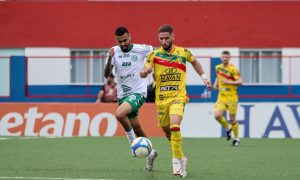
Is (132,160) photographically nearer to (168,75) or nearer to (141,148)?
(168,75)

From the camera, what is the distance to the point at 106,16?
33.5 m

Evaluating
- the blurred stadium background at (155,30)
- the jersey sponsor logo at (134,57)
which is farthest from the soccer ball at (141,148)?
the blurred stadium background at (155,30)

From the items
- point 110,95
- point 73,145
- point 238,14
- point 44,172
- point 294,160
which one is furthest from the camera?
point 238,14

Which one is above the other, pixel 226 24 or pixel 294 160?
pixel 226 24

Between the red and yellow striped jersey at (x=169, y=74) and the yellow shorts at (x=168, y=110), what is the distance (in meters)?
0.06

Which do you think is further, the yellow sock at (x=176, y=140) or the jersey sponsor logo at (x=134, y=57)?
the jersey sponsor logo at (x=134, y=57)

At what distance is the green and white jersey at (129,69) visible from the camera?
46.1ft

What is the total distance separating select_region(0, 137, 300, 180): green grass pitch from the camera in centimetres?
1262

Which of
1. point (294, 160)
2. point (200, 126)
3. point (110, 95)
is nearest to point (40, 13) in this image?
point (110, 95)

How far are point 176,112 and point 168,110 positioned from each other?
280mm

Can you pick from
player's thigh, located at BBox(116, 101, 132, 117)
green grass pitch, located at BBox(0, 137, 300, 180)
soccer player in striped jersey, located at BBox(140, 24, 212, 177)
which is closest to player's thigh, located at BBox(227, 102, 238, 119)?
green grass pitch, located at BBox(0, 137, 300, 180)

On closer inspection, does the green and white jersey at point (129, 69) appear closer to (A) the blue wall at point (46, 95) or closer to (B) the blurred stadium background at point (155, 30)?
(A) the blue wall at point (46, 95)

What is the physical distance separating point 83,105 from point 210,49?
1014 centimetres

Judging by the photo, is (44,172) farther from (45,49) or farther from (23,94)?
(45,49)
